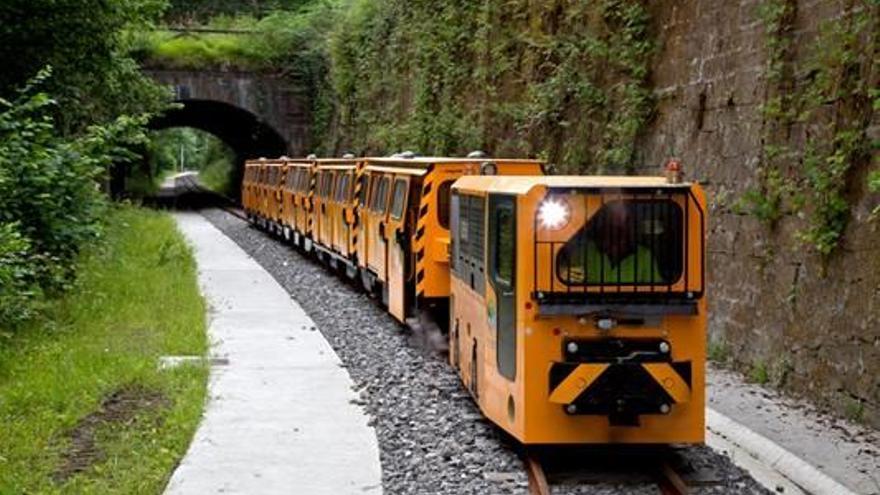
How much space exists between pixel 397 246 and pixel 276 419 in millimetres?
5770

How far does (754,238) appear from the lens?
41.6ft

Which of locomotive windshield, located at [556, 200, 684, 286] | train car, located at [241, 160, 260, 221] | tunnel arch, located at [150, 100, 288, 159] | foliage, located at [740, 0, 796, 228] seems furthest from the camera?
tunnel arch, located at [150, 100, 288, 159]

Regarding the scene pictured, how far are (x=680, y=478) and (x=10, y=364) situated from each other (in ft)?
22.7

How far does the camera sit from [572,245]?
28.4 ft

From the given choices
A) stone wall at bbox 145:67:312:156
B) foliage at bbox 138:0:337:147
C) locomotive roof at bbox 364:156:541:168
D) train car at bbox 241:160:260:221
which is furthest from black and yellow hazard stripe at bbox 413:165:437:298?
stone wall at bbox 145:67:312:156

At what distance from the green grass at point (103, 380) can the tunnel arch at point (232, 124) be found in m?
26.9

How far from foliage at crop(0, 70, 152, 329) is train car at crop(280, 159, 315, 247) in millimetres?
9137

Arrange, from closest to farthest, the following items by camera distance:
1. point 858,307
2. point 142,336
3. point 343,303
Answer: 1. point 858,307
2. point 142,336
3. point 343,303

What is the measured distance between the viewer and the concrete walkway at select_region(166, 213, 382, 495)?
8383mm

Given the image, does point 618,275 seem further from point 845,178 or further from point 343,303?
point 343,303

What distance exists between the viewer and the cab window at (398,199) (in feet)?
52.2

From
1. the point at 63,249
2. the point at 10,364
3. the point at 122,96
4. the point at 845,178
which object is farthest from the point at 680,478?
the point at 122,96

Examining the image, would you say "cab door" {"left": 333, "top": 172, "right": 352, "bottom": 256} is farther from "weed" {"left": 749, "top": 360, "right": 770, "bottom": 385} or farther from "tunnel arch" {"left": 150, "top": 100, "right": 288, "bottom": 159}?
"tunnel arch" {"left": 150, "top": 100, "right": 288, "bottom": 159}

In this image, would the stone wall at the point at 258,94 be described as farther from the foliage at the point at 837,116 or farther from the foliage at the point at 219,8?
the foliage at the point at 837,116
